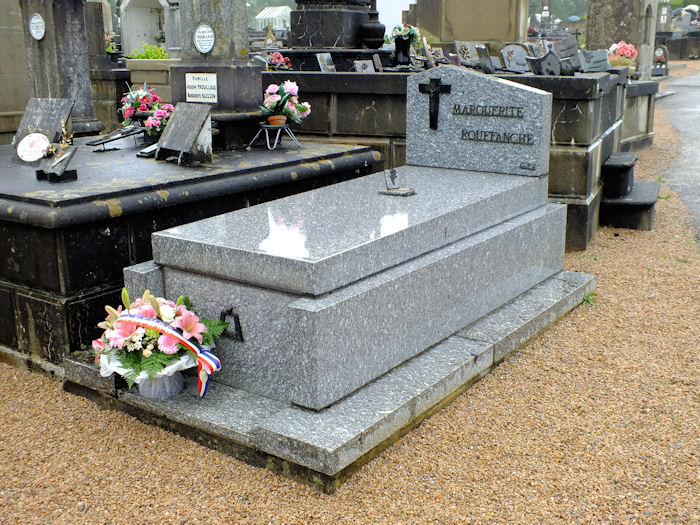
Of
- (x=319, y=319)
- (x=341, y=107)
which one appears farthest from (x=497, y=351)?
(x=341, y=107)

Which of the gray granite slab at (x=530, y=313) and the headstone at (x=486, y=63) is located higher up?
the headstone at (x=486, y=63)

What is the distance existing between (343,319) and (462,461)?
2.62 ft

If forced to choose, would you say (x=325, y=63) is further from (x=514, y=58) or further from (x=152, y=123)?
(x=152, y=123)

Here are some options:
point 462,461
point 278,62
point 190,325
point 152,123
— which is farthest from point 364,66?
point 462,461

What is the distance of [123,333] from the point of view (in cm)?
350

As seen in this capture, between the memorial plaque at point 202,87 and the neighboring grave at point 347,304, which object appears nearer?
the neighboring grave at point 347,304

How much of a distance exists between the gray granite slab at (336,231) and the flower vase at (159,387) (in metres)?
0.54

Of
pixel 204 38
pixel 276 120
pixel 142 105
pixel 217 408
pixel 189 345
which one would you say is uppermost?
pixel 204 38

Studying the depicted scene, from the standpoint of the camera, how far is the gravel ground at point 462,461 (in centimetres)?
303

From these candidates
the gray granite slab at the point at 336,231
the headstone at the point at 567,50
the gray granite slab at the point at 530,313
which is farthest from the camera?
the headstone at the point at 567,50

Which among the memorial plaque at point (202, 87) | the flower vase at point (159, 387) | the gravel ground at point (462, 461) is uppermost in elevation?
the memorial plaque at point (202, 87)

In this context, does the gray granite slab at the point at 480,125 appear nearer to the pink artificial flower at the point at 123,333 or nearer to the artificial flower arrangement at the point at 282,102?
the artificial flower arrangement at the point at 282,102

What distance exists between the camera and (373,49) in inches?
390

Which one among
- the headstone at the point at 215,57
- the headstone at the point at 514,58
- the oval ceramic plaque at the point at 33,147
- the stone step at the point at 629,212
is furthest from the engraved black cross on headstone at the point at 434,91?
Result: the headstone at the point at 514,58
